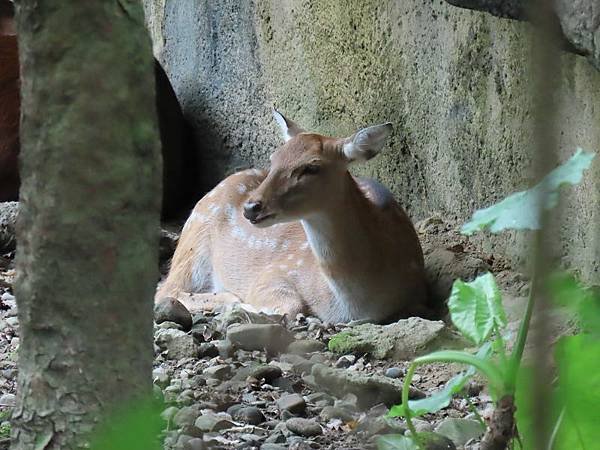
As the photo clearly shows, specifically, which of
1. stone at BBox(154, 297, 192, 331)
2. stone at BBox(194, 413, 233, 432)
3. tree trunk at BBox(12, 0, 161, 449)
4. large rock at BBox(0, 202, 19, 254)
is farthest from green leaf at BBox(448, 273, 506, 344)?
large rock at BBox(0, 202, 19, 254)

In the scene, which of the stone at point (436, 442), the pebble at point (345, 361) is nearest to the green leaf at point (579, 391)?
the stone at point (436, 442)

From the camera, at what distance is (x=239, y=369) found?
358 cm

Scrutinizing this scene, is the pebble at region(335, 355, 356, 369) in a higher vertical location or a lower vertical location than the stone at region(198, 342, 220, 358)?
lower

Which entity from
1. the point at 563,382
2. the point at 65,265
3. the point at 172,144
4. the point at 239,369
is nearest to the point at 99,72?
the point at 65,265

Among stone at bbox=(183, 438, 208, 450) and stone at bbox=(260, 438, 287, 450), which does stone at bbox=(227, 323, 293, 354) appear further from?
stone at bbox=(183, 438, 208, 450)

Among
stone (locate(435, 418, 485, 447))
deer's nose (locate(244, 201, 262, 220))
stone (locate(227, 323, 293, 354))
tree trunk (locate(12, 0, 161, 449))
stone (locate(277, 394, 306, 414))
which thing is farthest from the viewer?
deer's nose (locate(244, 201, 262, 220))

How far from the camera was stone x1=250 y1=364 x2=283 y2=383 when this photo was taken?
3453 mm

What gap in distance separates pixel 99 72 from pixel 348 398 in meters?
1.69

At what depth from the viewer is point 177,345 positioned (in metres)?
3.89

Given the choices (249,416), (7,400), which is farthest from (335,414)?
(7,400)

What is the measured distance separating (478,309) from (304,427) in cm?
78

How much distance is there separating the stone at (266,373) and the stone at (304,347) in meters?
0.49

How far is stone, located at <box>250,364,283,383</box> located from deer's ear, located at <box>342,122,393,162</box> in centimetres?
172

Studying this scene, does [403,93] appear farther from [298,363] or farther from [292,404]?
[292,404]
